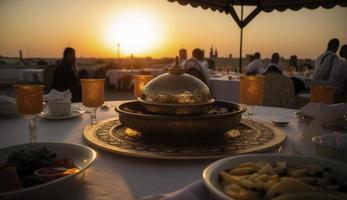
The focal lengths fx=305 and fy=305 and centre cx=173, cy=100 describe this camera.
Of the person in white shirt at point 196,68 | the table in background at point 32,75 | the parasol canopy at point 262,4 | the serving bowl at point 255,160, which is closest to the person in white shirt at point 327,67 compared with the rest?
the parasol canopy at point 262,4

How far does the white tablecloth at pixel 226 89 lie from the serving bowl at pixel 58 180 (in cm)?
421

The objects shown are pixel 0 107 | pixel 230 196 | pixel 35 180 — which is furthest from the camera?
pixel 0 107

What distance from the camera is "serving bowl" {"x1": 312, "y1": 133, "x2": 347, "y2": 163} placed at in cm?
91

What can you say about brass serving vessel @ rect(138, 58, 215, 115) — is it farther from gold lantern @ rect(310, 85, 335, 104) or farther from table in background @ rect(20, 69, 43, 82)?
table in background @ rect(20, 69, 43, 82)

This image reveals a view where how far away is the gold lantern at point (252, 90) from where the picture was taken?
1665mm

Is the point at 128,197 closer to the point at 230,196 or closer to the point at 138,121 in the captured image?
the point at 230,196

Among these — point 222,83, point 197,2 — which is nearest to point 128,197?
point 197,2

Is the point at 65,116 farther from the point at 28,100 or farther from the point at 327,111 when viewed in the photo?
the point at 327,111

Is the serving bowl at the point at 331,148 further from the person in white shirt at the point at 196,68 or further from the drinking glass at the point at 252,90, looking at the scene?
the person in white shirt at the point at 196,68

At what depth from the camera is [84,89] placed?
1562mm

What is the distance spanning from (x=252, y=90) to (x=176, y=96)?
1.96 feet

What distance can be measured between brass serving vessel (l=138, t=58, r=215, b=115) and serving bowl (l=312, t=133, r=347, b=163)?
1.52ft

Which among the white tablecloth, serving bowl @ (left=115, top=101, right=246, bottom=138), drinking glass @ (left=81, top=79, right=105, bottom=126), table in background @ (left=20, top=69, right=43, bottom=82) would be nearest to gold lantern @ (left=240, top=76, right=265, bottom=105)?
serving bowl @ (left=115, top=101, right=246, bottom=138)

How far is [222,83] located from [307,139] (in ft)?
13.8
